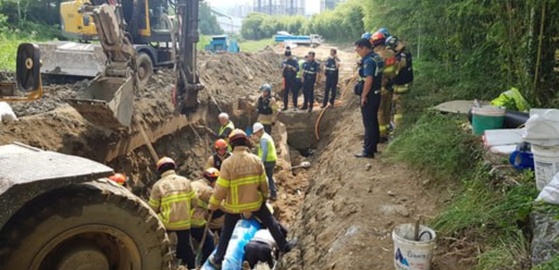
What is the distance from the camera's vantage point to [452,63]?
418 inches

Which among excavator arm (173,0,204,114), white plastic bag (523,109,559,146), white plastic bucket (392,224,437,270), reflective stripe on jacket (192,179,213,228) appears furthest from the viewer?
excavator arm (173,0,204,114)

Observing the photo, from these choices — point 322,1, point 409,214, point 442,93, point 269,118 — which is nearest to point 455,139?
point 409,214

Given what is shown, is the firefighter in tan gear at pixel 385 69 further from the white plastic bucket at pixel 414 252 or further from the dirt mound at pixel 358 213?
the white plastic bucket at pixel 414 252

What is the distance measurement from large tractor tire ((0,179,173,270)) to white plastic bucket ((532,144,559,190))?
3.12 m

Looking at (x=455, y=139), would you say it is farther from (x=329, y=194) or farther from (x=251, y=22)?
(x=251, y=22)

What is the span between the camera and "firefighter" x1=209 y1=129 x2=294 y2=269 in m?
5.77

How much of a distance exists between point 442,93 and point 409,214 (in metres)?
4.71

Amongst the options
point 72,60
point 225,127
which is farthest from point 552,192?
point 72,60

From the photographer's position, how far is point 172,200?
20.7 feet

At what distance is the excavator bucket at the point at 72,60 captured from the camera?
11.6 metres

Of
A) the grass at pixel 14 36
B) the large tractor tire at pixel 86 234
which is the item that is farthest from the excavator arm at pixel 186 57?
the large tractor tire at pixel 86 234

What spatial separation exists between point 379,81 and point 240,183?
2.70m

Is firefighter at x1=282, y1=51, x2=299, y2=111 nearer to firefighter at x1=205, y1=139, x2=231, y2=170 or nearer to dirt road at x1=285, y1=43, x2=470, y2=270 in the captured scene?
dirt road at x1=285, y1=43, x2=470, y2=270

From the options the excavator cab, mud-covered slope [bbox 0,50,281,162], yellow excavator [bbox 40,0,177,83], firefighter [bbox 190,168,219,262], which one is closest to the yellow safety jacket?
firefighter [bbox 190,168,219,262]
